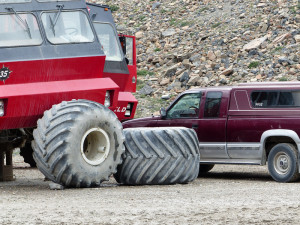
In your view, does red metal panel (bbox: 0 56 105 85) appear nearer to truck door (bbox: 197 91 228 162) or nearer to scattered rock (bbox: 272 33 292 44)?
truck door (bbox: 197 91 228 162)

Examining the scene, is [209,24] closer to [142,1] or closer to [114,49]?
[142,1]

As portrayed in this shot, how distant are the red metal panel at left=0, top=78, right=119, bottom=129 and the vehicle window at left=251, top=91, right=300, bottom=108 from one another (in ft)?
11.8

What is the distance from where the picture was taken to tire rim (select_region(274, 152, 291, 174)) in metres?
14.6

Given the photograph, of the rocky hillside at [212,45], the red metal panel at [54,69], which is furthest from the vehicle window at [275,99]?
the rocky hillside at [212,45]

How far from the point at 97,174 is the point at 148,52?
26.3 metres

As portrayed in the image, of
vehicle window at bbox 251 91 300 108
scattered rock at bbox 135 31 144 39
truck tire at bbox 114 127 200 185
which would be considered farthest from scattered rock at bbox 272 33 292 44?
truck tire at bbox 114 127 200 185

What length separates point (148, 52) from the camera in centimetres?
3828

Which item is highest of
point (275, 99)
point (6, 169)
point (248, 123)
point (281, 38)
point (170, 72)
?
point (281, 38)

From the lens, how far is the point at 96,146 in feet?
41.0

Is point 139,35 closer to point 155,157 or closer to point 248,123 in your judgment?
point 248,123

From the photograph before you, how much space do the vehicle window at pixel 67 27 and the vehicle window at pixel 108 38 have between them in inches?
183

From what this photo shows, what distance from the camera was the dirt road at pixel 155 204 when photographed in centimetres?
887

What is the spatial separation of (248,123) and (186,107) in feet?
5.58

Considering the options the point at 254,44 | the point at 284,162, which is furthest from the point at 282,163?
the point at 254,44
